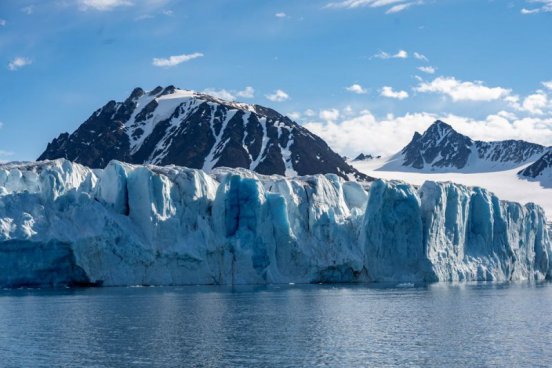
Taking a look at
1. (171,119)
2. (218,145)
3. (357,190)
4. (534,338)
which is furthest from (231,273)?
(171,119)

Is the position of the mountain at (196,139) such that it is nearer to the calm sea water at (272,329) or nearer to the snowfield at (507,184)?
the snowfield at (507,184)

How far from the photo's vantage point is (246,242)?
5416 centimetres

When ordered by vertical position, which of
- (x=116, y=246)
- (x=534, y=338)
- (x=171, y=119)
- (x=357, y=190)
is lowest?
(x=534, y=338)

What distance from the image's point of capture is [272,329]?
30.9 m

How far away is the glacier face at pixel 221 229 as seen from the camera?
5009 centimetres

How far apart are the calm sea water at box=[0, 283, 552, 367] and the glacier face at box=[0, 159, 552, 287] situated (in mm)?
3340

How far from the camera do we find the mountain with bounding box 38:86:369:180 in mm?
119500

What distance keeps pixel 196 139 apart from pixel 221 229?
6859cm

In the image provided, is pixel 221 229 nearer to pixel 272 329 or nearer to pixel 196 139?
pixel 272 329

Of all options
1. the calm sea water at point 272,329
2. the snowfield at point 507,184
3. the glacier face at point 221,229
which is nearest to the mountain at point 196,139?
the snowfield at point 507,184

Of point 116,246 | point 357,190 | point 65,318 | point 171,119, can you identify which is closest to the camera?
point 65,318

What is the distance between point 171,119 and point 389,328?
103279 mm

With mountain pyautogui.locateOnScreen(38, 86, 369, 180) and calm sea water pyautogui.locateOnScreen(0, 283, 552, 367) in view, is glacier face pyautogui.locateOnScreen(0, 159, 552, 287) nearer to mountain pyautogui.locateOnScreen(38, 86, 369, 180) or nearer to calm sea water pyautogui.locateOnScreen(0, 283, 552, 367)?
calm sea water pyautogui.locateOnScreen(0, 283, 552, 367)

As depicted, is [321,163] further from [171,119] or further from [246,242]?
[246,242]
